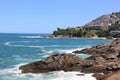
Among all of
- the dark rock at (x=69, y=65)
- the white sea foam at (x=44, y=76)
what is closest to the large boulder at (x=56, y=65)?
the dark rock at (x=69, y=65)

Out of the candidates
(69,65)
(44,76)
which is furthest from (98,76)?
(69,65)

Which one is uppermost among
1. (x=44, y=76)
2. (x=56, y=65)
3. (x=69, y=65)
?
(x=56, y=65)

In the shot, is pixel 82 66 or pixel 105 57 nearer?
pixel 82 66

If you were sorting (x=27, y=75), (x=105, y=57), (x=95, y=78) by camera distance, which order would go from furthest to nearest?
(x=105, y=57) < (x=27, y=75) < (x=95, y=78)

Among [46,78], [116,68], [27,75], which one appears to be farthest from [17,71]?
[116,68]

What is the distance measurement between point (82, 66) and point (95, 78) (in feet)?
26.9

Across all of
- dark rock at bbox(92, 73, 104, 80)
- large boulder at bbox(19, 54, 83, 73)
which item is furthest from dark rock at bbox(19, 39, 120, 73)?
dark rock at bbox(92, 73, 104, 80)

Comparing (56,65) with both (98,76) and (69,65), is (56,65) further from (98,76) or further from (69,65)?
(98,76)

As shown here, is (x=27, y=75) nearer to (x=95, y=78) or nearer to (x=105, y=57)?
(x=95, y=78)

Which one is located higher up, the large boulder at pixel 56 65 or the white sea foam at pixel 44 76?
the large boulder at pixel 56 65

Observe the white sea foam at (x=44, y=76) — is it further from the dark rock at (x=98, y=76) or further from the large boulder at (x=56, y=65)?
the large boulder at (x=56, y=65)

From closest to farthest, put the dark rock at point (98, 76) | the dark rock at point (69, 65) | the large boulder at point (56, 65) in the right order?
1. the dark rock at point (98, 76)
2. the dark rock at point (69, 65)
3. the large boulder at point (56, 65)

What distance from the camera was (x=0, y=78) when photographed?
1841 inches

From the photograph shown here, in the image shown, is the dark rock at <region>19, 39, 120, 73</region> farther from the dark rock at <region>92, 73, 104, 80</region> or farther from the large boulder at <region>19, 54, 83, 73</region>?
the dark rock at <region>92, 73, 104, 80</region>
